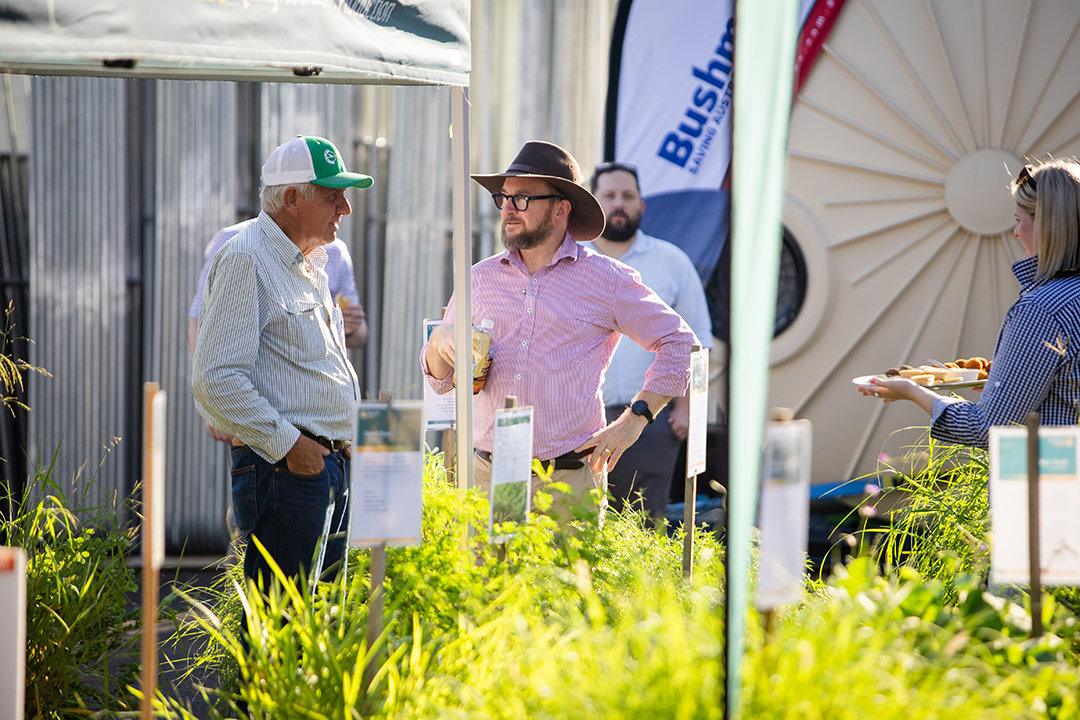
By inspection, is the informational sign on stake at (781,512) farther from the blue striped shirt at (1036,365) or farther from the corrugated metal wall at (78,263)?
the corrugated metal wall at (78,263)

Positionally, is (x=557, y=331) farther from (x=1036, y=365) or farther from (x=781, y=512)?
(x=781, y=512)

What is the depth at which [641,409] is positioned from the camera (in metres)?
3.12

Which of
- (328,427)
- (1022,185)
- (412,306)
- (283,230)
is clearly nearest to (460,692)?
(328,427)

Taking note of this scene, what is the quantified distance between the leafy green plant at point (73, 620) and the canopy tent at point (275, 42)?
102 cm

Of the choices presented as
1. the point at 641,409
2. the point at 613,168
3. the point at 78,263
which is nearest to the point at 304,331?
the point at 641,409

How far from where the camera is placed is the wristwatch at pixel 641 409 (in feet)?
10.2

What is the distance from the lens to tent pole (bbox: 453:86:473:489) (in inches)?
108

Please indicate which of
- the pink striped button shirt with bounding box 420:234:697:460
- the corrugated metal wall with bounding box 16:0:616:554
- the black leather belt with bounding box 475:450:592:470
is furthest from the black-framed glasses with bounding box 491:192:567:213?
the corrugated metal wall with bounding box 16:0:616:554

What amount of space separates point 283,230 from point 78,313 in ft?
9.72

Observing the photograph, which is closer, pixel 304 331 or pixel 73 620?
pixel 73 620

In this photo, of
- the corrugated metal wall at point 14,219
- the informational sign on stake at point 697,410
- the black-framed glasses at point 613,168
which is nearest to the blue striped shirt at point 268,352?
the informational sign on stake at point 697,410

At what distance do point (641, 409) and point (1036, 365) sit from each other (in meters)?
1.12

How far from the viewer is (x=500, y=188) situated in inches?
138

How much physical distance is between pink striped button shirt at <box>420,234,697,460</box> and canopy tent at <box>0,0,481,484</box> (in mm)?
435
